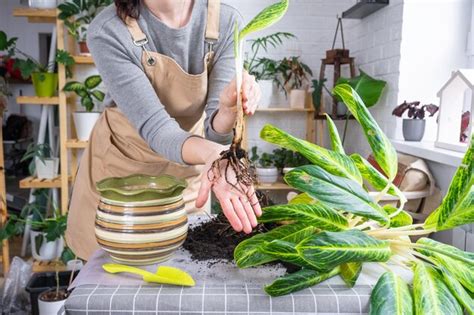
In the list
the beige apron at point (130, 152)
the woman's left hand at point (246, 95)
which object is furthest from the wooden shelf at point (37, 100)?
the woman's left hand at point (246, 95)

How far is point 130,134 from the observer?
49.7 inches

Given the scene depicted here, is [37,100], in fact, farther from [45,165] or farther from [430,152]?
[430,152]

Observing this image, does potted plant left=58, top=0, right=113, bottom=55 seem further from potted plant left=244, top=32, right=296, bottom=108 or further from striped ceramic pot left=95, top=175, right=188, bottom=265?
striped ceramic pot left=95, top=175, right=188, bottom=265

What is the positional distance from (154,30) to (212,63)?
0.18m

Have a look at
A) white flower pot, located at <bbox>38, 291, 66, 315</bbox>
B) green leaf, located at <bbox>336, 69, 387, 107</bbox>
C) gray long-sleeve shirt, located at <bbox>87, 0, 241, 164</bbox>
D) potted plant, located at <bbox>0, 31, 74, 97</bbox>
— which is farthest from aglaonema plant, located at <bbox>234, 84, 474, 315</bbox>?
potted plant, located at <bbox>0, 31, 74, 97</bbox>

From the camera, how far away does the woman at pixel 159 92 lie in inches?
37.2

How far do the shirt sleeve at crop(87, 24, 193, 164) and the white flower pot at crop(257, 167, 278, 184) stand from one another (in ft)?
5.56

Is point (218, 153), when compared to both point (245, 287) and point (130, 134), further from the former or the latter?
point (130, 134)

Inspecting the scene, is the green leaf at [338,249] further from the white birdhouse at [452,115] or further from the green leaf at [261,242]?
the white birdhouse at [452,115]

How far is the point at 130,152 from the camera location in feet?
4.18

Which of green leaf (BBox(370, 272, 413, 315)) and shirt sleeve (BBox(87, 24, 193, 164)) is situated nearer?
green leaf (BBox(370, 272, 413, 315))

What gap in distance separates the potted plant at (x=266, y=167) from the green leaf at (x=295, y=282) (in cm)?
196

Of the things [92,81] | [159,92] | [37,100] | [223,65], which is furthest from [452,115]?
[37,100]

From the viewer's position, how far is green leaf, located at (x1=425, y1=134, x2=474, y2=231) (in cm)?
57
